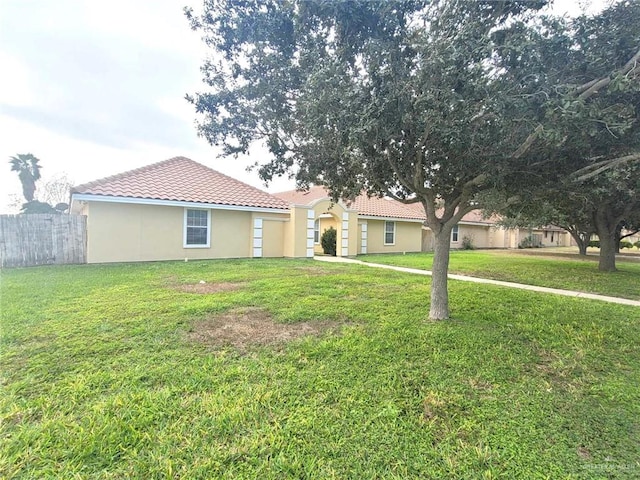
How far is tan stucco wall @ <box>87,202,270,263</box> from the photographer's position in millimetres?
11859

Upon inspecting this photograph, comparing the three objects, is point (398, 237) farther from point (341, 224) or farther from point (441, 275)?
point (441, 275)

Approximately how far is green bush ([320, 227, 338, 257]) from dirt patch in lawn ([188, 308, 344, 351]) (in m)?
13.6

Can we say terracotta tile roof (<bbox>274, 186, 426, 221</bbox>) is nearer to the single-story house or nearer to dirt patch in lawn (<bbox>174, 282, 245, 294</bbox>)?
the single-story house

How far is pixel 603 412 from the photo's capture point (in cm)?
302

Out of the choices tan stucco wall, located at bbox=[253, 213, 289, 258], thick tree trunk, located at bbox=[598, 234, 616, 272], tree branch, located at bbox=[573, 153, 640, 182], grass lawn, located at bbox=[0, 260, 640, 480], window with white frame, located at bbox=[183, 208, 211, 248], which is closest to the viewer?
grass lawn, located at bbox=[0, 260, 640, 480]

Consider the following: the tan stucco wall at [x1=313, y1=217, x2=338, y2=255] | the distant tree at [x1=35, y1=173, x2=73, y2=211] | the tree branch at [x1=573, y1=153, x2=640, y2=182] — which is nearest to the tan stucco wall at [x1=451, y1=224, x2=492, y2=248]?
the tan stucco wall at [x1=313, y1=217, x2=338, y2=255]

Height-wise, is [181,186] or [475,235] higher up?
[181,186]

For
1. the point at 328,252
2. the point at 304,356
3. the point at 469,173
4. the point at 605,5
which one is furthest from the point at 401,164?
the point at 328,252

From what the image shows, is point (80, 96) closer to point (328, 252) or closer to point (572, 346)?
point (572, 346)

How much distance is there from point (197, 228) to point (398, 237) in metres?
13.4

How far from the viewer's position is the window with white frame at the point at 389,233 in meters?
21.4

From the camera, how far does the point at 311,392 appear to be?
10.6 feet

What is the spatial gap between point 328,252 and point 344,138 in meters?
15.4

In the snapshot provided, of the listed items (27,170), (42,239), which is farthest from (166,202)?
(27,170)
